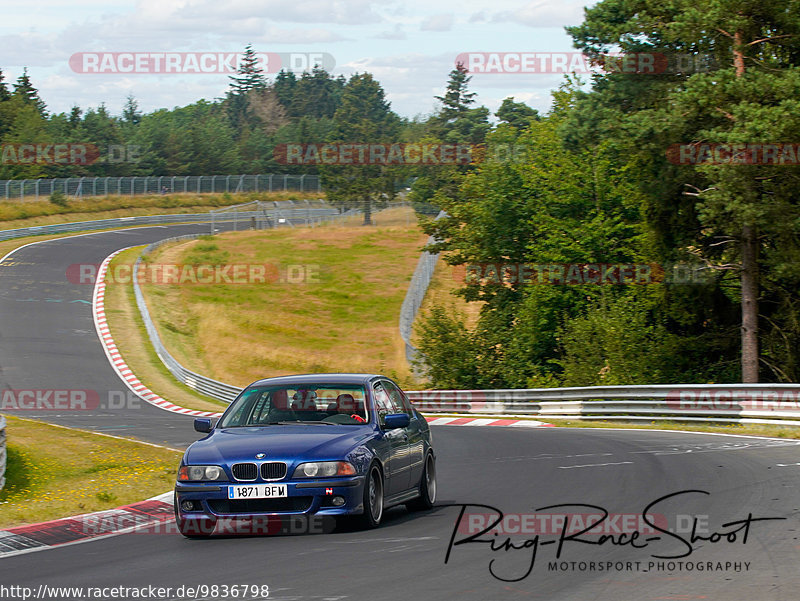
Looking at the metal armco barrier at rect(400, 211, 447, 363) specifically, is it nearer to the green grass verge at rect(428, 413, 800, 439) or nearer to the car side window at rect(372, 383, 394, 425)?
the green grass verge at rect(428, 413, 800, 439)

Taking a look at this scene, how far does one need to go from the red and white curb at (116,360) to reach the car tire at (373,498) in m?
19.7

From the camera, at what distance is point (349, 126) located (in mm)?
137000

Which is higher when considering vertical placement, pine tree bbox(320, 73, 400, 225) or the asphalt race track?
pine tree bbox(320, 73, 400, 225)

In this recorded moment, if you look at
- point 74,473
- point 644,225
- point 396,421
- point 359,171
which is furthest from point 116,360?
point 359,171

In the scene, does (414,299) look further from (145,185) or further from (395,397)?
(145,185)

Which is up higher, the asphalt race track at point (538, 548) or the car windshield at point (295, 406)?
the car windshield at point (295, 406)

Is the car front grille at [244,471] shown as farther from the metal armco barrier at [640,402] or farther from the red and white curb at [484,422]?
the red and white curb at [484,422]

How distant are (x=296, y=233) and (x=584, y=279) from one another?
4316cm

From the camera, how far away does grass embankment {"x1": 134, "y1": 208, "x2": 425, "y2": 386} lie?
4672 cm

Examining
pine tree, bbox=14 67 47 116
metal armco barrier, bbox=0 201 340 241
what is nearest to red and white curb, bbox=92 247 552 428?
metal armco barrier, bbox=0 201 340 241

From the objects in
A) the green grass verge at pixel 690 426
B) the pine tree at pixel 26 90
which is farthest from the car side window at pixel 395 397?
the pine tree at pixel 26 90

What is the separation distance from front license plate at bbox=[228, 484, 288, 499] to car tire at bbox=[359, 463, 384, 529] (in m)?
0.70

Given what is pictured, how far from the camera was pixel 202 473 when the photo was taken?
29.0 ft

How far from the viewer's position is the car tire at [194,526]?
9.00m
